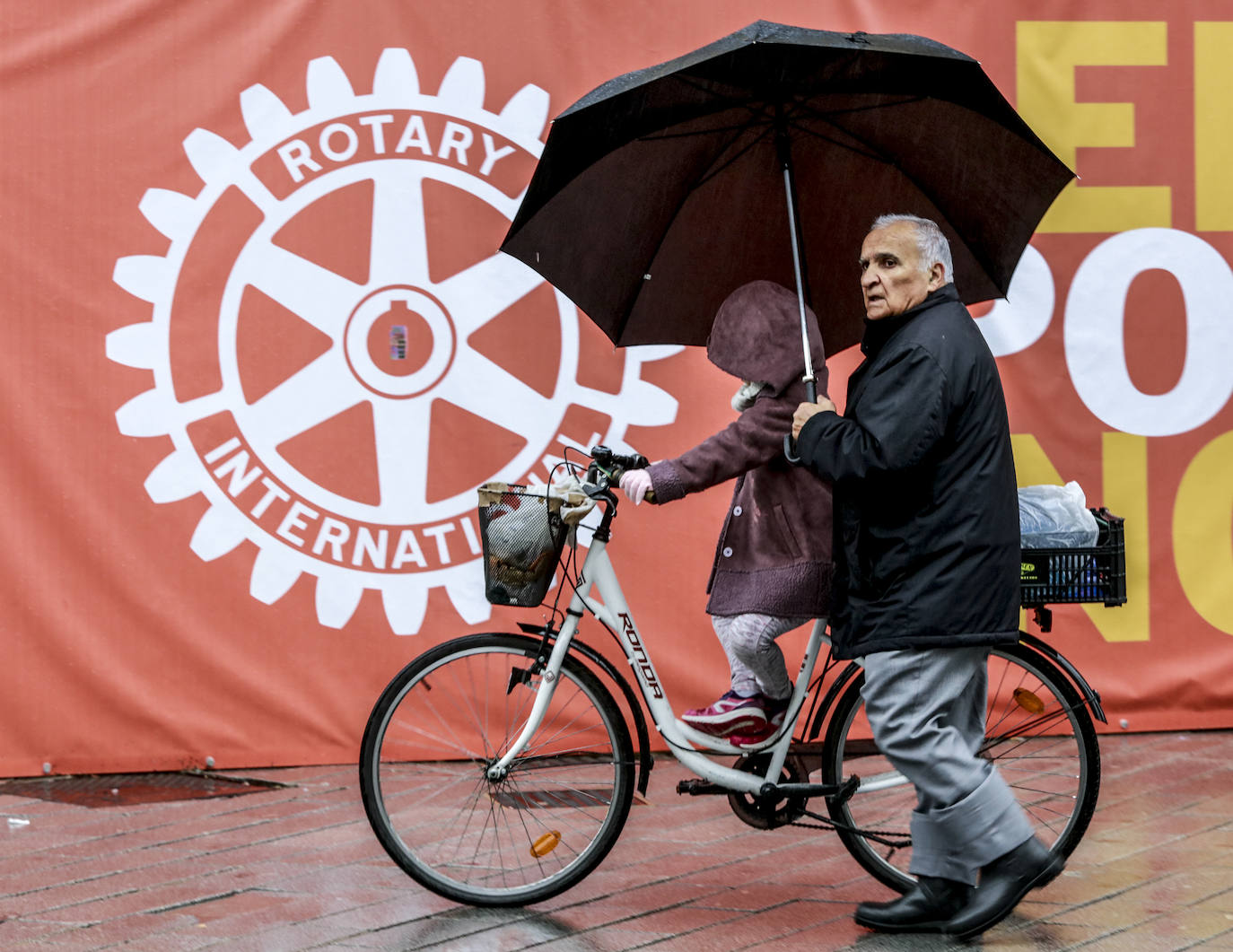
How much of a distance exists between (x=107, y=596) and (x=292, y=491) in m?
0.79

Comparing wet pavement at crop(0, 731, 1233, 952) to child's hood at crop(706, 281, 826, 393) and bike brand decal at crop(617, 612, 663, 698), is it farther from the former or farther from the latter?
child's hood at crop(706, 281, 826, 393)

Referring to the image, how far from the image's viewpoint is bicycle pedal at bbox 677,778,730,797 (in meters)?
3.80

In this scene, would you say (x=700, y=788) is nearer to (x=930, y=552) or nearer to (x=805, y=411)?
(x=930, y=552)

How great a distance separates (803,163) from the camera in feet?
12.6

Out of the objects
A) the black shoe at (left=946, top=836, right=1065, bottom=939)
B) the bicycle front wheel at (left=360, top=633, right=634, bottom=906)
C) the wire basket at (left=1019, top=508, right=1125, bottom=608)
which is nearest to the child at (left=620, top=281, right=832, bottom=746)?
the bicycle front wheel at (left=360, top=633, right=634, bottom=906)

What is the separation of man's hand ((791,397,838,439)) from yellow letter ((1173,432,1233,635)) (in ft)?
9.16

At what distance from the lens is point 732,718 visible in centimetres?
383

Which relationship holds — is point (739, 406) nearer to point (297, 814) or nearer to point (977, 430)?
point (977, 430)

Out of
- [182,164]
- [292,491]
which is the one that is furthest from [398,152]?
[292,491]

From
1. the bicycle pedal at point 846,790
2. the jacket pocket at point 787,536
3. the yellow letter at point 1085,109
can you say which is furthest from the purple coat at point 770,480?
the yellow letter at point 1085,109

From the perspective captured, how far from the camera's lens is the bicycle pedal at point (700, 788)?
380cm

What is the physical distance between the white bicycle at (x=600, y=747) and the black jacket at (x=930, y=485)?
40cm

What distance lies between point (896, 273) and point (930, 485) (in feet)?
1.74

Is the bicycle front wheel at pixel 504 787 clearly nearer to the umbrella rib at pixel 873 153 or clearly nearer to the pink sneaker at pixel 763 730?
→ the pink sneaker at pixel 763 730
